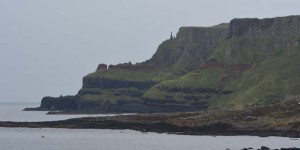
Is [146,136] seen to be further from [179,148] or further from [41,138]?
[179,148]

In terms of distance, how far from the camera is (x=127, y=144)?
147250mm

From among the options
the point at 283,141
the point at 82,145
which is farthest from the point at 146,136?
the point at 283,141

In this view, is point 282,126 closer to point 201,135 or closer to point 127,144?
point 201,135

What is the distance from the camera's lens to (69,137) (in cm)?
17038

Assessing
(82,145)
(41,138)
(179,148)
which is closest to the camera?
(179,148)

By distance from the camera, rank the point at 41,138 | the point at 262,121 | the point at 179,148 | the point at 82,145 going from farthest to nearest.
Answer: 1. the point at 262,121
2. the point at 41,138
3. the point at 82,145
4. the point at 179,148

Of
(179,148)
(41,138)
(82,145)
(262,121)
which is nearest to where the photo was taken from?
(179,148)

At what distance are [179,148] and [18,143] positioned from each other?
3578 cm

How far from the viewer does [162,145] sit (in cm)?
14312

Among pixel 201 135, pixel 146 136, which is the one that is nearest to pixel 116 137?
pixel 146 136

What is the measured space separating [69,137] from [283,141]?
52980 mm

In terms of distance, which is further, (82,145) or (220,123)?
(220,123)

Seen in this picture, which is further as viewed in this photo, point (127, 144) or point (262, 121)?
point (262, 121)

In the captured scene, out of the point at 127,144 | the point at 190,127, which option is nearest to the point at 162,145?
the point at 127,144
